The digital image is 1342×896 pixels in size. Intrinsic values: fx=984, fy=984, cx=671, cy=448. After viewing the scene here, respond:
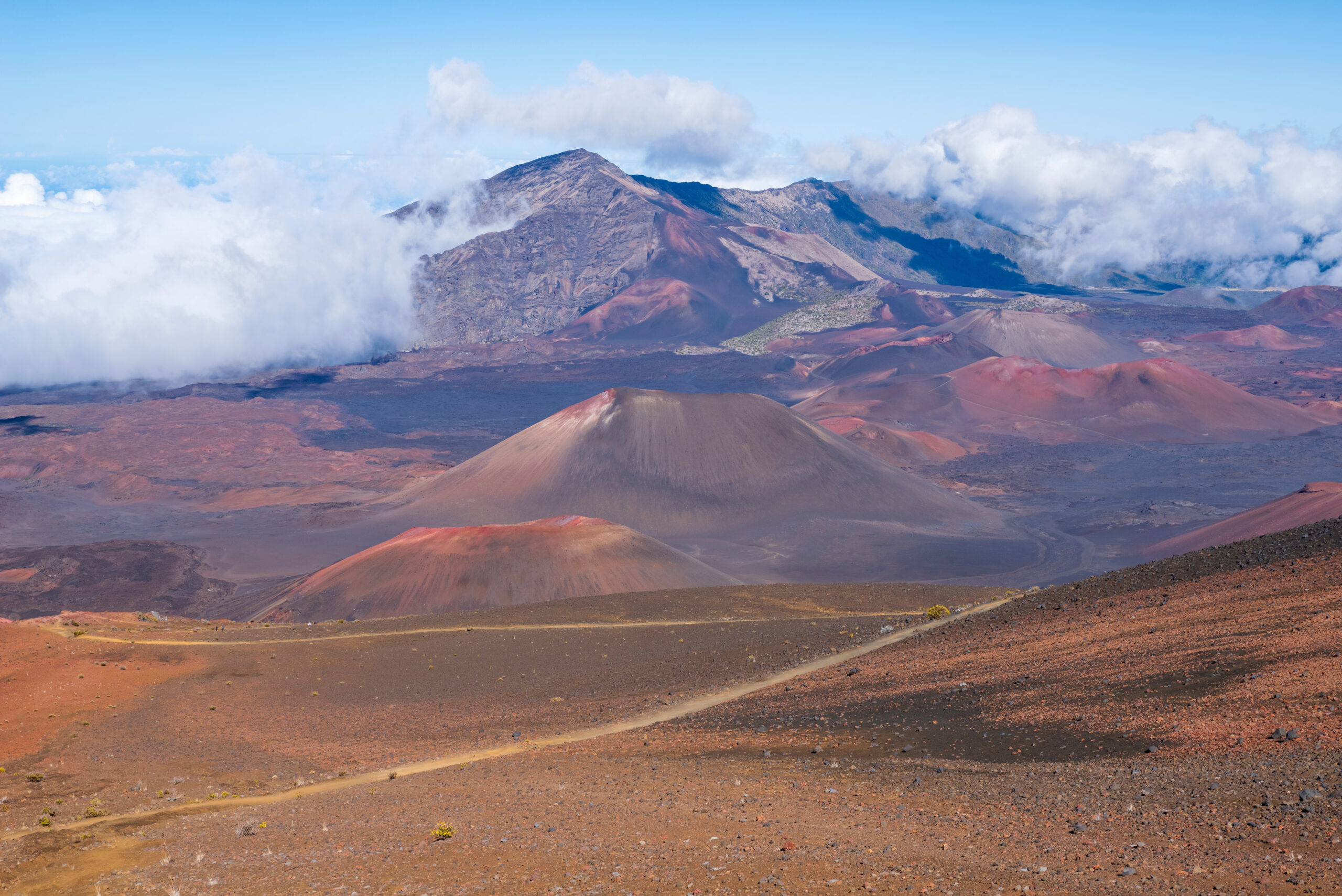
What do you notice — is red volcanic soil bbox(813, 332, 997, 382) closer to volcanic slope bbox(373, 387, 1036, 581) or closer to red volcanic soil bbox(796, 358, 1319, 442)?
red volcanic soil bbox(796, 358, 1319, 442)

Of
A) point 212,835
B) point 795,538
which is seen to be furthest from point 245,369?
point 212,835

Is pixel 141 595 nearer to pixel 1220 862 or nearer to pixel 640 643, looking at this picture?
pixel 640 643

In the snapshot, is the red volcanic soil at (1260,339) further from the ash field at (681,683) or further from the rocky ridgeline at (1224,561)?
the rocky ridgeline at (1224,561)

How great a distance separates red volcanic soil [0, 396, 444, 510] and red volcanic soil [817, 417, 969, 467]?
43278 millimetres

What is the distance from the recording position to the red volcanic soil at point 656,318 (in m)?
190

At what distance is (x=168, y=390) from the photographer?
159m

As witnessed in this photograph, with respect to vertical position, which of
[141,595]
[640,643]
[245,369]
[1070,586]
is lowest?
[141,595]

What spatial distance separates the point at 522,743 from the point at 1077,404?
115 m

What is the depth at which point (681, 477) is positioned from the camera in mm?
77188

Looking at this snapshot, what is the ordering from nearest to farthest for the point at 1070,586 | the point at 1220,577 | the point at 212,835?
the point at 212,835, the point at 1220,577, the point at 1070,586

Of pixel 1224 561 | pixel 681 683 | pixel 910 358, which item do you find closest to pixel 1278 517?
pixel 1224 561

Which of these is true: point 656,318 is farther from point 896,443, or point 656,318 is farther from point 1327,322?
point 1327,322

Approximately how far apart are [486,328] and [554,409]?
6684 cm

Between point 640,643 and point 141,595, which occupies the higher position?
point 640,643
